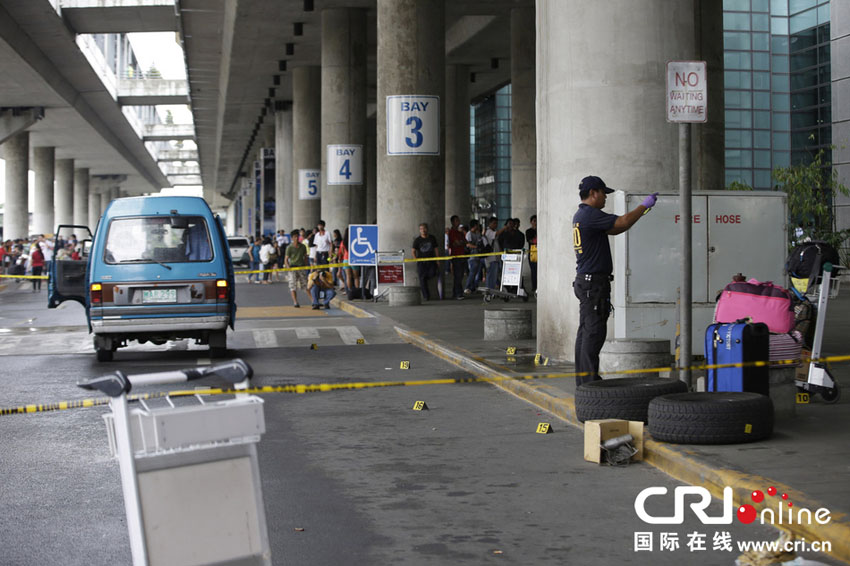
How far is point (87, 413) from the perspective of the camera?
10.8 metres

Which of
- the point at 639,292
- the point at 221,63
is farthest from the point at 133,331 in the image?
the point at 221,63

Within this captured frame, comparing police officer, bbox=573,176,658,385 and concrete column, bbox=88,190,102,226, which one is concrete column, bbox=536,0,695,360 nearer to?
police officer, bbox=573,176,658,385

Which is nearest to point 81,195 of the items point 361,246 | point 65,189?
point 65,189

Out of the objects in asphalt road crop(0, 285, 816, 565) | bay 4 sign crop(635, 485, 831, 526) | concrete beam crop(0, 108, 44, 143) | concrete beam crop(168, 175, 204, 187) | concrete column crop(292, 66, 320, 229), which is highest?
concrete beam crop(168, 175, 204, 187)

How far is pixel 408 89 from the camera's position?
27.0 metres

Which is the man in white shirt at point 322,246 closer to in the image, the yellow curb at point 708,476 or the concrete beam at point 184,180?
the yellow curb at point 708,476

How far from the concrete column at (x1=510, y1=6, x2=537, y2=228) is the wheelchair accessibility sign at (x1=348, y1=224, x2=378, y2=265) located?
41.4ft

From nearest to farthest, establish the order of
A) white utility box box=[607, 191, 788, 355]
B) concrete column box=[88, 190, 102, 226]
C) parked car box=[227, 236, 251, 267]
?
white utility box box=[607, 191, 788, 355], parked car box=[227, 236, 251, 267], concrete column box=[88, 190, 102, 226]

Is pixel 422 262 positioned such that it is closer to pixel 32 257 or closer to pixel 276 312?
pixel 276 312

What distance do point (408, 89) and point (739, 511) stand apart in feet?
70.8

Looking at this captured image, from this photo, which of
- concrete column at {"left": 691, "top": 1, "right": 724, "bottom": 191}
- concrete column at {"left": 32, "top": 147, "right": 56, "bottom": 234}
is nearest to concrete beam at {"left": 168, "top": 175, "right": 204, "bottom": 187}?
concrete column at {"left": 32, "top": 147, "right": 56, "bottom": 234}

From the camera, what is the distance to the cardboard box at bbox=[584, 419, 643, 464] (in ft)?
25.9

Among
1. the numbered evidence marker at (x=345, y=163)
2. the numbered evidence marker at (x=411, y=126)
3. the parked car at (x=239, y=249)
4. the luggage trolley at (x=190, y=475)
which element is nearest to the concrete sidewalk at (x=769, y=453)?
the luggage trolley at (x=190, y=475)

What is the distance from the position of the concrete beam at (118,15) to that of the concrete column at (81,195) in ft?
197
